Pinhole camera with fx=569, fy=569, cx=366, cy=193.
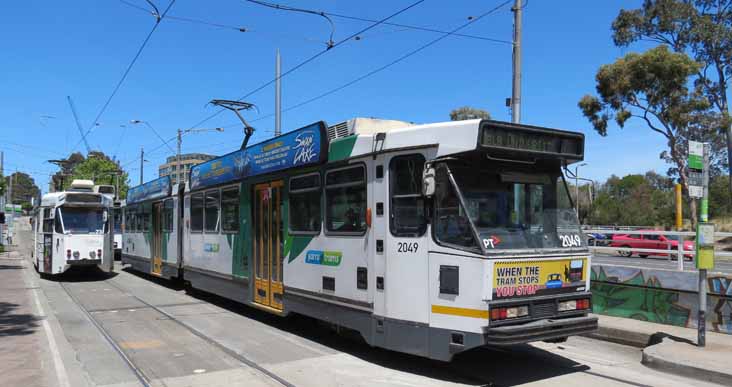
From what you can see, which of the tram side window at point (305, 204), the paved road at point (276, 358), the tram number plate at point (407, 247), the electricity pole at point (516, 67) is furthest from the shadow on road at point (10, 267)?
the tram number plate at point (407, 247)

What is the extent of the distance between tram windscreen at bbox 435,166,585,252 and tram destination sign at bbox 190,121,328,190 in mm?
2518

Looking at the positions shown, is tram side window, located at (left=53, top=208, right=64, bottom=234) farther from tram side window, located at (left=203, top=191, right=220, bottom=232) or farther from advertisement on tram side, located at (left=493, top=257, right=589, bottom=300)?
advertisement on tram side, located at (left=493, top=257, right=589, bottom=300)

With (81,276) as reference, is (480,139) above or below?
above

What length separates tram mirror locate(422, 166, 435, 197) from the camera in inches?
251

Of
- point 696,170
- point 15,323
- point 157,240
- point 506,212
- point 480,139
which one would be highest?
point 480,139

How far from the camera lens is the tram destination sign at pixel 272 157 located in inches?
333

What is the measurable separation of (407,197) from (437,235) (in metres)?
0.63

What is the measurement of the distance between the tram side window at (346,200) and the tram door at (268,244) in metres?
1.64

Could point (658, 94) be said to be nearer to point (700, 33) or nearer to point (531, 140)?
point (700, 33)

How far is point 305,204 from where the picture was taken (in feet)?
29.1

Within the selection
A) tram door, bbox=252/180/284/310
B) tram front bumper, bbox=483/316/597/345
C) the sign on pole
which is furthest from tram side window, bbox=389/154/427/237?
the sign on pole

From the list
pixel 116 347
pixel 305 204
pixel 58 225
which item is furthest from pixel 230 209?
pixel 58 225

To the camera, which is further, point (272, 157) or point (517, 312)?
point (272, 157)

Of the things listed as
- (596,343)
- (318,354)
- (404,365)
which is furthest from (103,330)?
(596,343)
